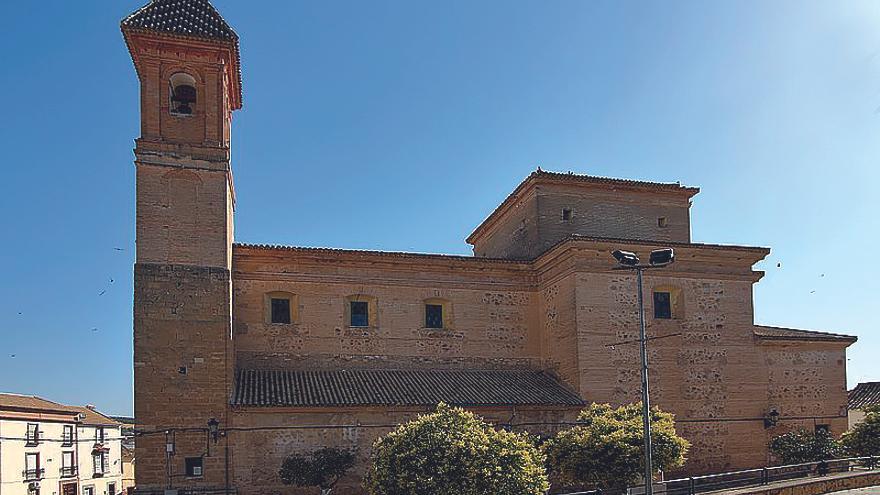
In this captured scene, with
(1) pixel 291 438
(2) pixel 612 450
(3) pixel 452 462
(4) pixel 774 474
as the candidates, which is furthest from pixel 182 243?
(4) pixel 774 474

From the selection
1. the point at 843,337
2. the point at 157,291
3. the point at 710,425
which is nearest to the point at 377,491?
the point at 157,291

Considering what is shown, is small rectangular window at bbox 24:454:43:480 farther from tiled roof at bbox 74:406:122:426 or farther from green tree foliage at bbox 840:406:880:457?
green tree foliage at bbox 840:406:880:457

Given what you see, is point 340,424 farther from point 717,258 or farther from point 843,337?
point 843,337

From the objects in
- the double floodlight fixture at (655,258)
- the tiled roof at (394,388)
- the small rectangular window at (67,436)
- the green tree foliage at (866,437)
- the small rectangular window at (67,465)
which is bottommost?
the small rectangular window at (67,465)

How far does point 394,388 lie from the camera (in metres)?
18.4

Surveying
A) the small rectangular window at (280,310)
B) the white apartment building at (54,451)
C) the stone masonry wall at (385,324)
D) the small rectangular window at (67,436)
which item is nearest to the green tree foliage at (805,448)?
the stone masonry wall at (385,324)

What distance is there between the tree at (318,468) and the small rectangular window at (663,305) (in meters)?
10.4

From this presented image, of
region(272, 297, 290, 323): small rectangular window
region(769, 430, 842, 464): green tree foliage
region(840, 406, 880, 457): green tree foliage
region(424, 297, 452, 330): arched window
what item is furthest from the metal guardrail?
region(272, 297, 290, 323): small rectangular window

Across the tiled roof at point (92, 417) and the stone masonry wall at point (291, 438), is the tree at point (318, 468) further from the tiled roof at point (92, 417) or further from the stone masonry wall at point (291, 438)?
the tiled roof at point (92, 417)

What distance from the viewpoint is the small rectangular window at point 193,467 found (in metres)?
15.7

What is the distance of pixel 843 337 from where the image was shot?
74.5 ft

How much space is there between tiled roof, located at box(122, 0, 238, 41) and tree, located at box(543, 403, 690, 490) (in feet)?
43.7

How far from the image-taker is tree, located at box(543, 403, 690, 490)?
14.1 meters

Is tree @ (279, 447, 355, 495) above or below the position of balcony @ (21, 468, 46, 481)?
above
